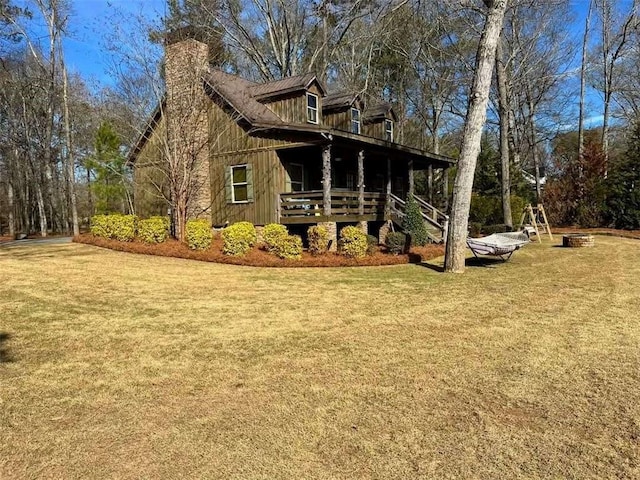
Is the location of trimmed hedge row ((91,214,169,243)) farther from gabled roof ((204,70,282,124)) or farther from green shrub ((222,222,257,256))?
gabled roof ((204,70,282,124))

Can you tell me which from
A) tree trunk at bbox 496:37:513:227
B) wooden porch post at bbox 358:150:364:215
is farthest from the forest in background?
wooden porch post at bbox 358:150:364:215

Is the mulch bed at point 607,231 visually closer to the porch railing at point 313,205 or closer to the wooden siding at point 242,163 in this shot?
the porch railing at point 313,205

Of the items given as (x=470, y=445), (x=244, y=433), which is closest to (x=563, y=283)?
(x=470, y=445)

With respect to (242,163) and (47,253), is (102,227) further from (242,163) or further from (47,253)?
(242,163)

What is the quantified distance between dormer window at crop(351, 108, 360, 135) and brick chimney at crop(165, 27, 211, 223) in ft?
18.9

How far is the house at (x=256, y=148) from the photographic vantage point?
1448 centimetres

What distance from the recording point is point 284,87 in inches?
622

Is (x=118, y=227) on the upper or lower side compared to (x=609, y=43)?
lower

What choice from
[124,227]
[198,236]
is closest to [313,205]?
[198,236]

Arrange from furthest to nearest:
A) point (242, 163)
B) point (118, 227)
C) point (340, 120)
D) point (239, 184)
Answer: point (340, 120) → point (239, 184) → point (242, 163) → point (118, 227)

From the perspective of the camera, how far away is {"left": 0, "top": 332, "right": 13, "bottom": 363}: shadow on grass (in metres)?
4.45

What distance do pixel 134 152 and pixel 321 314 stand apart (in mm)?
14370

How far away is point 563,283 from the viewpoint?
818 cm

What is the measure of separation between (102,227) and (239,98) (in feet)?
21.6
